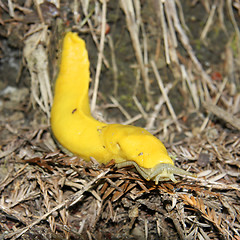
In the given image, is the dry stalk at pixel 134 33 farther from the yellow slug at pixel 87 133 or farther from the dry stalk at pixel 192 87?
the yellow slug at pixel 87 133

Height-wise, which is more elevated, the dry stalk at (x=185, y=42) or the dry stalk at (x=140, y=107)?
the dry stalk at (x=185, y=42)

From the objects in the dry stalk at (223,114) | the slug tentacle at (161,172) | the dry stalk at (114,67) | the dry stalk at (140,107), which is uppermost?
the dry stalk at (114,67)

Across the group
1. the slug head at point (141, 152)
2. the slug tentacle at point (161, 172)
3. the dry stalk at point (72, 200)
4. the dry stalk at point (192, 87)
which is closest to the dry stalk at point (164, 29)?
the dry stalk at point (192, 87)

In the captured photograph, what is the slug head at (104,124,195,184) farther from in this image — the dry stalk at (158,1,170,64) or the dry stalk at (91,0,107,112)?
the dry stalk at (158,1,170,64)

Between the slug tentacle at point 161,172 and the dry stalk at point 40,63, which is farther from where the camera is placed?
the dry stalk at point 40,63

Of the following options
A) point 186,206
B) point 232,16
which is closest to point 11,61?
point 186,206

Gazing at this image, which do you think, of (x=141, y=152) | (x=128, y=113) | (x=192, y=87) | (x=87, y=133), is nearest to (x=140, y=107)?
(x=128, y=113)
